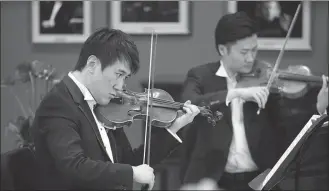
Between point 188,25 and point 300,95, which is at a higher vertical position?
point 188,25

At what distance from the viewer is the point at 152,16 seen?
8.47 feet

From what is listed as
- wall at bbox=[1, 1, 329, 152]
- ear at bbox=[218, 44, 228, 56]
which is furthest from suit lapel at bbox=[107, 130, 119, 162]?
ear at bbox=[218, 44, 228, 56]

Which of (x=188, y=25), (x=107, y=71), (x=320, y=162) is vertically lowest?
(x=320, y=162)

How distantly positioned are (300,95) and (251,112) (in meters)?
0.25

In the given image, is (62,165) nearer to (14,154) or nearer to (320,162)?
(14,154)

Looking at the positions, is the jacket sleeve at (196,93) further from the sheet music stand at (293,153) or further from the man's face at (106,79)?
the sheet music stand at (293,153)

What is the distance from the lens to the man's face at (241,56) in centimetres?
244

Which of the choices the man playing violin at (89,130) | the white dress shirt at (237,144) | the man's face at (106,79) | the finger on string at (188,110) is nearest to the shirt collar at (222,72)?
the white dress shirt at (237,144)

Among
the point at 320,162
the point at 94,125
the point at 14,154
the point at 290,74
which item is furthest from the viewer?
the point at 320,162

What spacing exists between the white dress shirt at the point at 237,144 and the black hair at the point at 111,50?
0.63 metres

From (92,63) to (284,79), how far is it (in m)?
0.94

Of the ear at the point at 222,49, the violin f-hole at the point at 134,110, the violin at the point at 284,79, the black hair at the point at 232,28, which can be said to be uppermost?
the black hair at the point at 232,28

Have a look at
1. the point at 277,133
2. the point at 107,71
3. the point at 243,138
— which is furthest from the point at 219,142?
the point at 107,71

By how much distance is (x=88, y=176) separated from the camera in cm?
182
